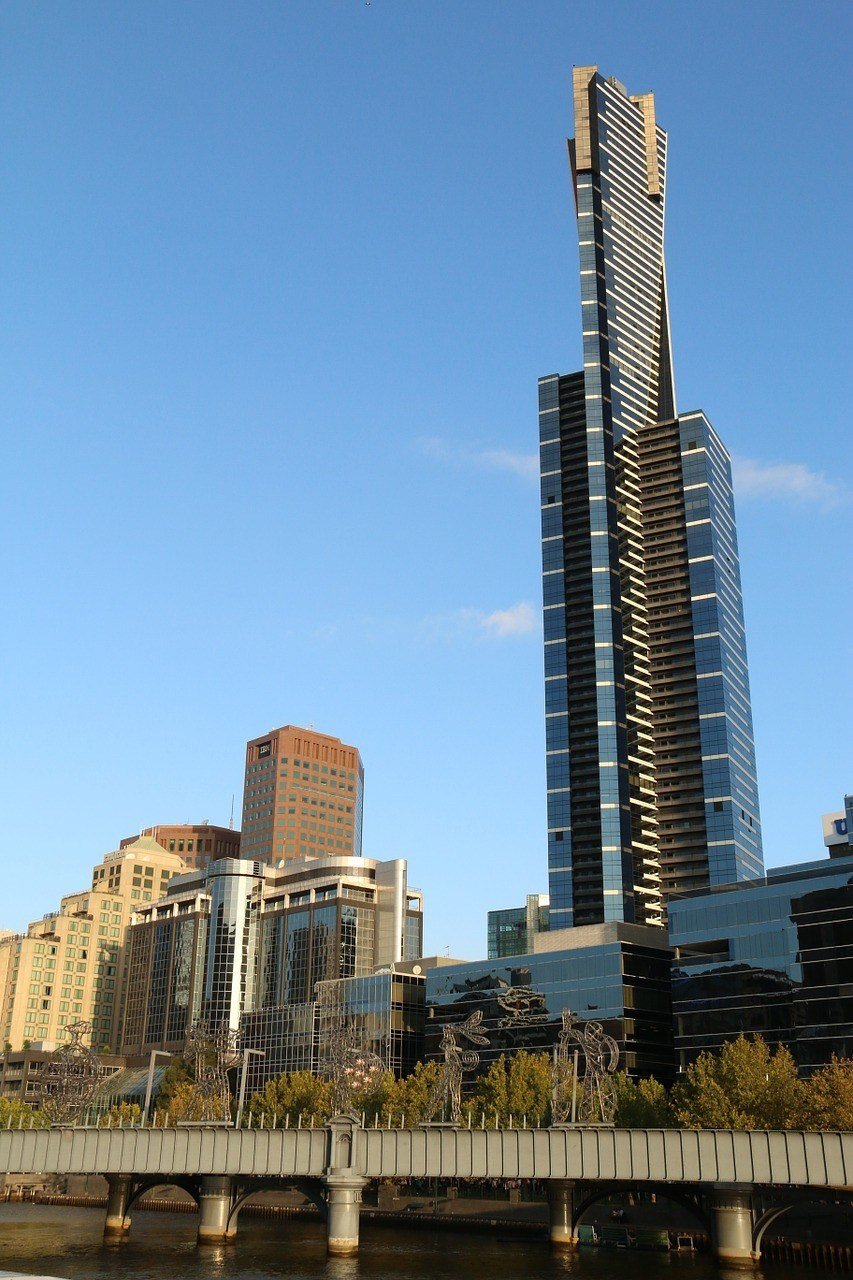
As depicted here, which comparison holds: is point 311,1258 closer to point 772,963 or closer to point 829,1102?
point 829,1102

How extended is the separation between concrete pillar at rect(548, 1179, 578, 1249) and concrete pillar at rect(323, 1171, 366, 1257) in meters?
19.5

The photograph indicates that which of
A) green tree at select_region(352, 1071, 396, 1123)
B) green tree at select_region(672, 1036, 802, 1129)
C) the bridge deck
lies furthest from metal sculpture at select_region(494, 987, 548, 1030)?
the bridge deck

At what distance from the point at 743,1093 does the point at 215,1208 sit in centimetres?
5280

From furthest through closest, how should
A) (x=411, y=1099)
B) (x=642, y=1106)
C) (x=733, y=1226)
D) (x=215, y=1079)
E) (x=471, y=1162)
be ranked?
(x=411, y=1099)
(x=215, y=1079)
(x=642, y=1106)
(x=471, y=1162)
(x=733, y=1226)

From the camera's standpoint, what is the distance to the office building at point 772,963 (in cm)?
14600

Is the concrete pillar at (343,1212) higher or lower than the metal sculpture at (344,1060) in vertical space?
lower

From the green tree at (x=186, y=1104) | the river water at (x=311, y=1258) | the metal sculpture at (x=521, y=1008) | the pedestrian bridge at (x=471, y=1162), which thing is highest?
the metal sculpture at (x=521, y=1008)

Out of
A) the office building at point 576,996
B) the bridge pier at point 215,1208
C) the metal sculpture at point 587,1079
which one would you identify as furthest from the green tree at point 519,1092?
the bridge pier at point 215,1208

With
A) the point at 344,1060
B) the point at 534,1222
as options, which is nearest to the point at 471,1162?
the point at 534,1222

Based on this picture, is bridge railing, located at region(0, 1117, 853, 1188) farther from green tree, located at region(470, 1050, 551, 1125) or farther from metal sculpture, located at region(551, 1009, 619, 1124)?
green tree, located at region(470, 1050, 551, 1125)

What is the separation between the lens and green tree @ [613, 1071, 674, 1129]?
14062 centimetres

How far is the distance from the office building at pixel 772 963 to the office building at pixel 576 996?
11.8 m

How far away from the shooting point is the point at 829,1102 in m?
114

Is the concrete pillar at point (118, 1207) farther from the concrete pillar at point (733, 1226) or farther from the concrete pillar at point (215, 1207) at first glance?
the concrete pillar at point (733, 1226)
